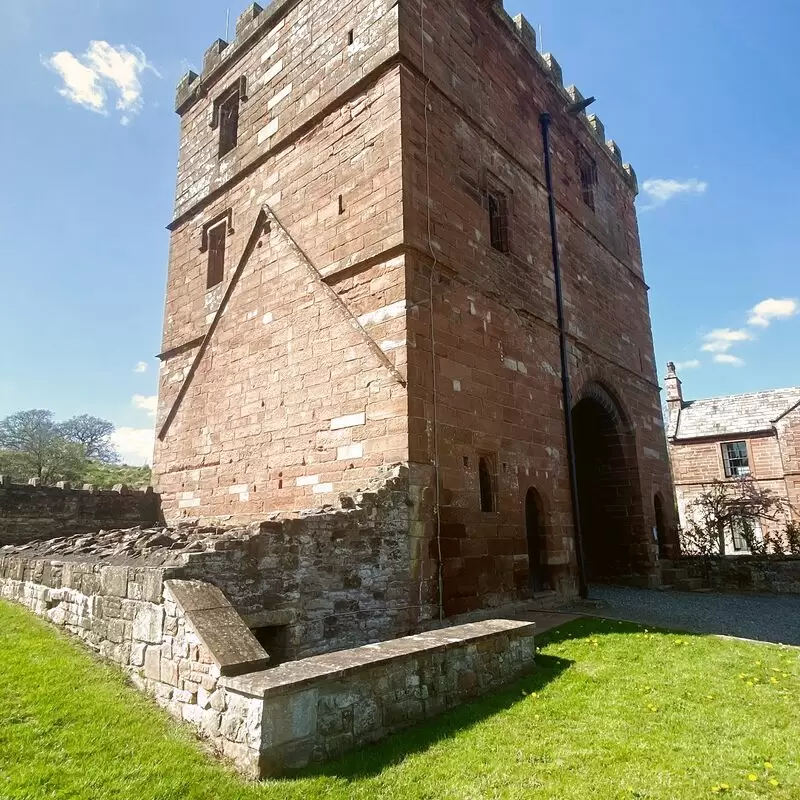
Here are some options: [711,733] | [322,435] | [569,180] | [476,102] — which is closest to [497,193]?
[476,102]

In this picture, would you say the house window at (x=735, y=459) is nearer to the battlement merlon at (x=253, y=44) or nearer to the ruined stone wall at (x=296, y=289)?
the battlement merlon at (x=253, y=44)

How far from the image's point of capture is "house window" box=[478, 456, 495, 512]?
29.2 feet

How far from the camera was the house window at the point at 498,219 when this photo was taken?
11.2m

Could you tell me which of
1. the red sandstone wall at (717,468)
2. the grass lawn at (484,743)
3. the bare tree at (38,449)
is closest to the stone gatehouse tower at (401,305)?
the grass lawn at (484,743)

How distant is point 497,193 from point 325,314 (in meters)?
4.54

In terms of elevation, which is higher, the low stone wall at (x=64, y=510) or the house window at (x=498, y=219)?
the house window at (x=498, y=219)

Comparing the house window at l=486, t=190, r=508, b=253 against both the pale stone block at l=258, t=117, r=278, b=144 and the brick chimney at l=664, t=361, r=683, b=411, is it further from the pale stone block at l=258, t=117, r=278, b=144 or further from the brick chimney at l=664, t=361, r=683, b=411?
the brick chimney at l=664, t=361, r=683, b=411

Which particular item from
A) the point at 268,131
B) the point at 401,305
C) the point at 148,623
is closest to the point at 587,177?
the point at 268,131

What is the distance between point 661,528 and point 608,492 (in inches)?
79.5

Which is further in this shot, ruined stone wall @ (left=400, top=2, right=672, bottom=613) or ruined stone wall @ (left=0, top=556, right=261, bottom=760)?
ruined stone wall @ (left=400, top=2, right=672, bottom=613)

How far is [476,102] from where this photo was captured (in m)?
11.0

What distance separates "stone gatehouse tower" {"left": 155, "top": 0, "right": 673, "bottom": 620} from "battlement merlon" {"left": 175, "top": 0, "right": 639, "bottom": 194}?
63 millimetres

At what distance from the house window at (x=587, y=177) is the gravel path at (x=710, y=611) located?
31.8ft

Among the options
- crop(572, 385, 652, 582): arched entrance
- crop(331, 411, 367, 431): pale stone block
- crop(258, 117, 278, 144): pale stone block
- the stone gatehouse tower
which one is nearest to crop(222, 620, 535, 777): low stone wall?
the stone gatehouse tower
